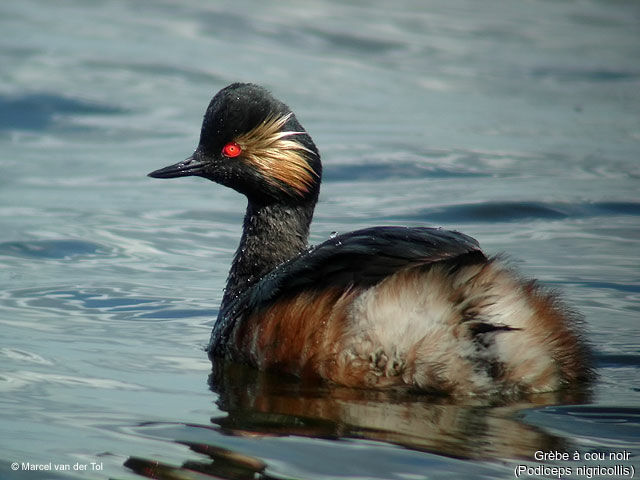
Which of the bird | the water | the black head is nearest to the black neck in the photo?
the black head

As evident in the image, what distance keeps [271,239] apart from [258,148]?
51cm

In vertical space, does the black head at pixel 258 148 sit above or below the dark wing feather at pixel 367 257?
above

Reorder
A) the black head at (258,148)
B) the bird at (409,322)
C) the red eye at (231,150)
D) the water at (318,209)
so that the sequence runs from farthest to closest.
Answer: the red eye at (231,150) → the black head at (258,148) → the bird at (409,322) → the water at (318,209)

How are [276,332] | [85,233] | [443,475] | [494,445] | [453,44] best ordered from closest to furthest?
[443,475], [494,445], [276,332], [85,233], [453,44]

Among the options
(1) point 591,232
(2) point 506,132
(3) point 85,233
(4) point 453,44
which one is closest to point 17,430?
(3) point 85,233

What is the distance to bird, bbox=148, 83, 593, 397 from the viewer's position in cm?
520

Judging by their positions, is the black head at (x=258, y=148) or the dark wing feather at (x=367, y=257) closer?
the dark wing feather at (x=367, y=257)

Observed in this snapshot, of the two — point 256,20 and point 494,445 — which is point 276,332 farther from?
point 256,20

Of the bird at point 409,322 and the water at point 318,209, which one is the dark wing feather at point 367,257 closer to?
the bird at point 409,322

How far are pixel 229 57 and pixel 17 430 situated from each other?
11125 millimetres

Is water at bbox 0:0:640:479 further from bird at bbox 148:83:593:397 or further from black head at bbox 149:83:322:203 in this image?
black head at bbox 149:83:322:203

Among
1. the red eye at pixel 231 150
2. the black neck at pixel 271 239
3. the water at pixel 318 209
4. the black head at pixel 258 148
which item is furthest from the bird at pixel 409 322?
Answer: the red eye at pixel 231 150

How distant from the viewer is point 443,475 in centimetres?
435

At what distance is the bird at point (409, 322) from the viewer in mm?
5195
